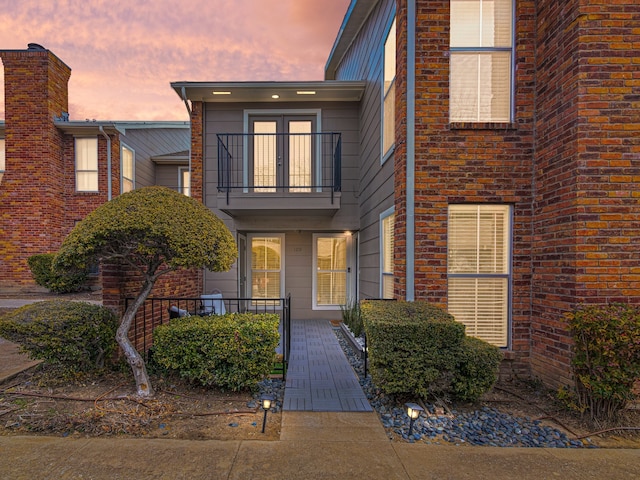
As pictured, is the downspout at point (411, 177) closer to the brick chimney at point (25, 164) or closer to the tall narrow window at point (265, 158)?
the tall narrow window at point (265, 158)

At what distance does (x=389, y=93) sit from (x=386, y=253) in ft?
8.64

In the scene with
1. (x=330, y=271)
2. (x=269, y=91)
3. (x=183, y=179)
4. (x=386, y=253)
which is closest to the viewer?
(x=386, y=253)

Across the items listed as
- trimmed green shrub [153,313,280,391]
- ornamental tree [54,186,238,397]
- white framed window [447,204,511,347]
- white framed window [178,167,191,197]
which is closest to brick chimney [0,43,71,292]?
white framed window [178,167,191,197]

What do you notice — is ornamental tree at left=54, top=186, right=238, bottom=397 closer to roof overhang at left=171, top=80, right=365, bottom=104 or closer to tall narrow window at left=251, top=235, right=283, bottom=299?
roof overhang at left=171, top=80, right=365, bottom=104

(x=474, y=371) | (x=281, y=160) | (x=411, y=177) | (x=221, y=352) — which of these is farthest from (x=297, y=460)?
(x=281, y=160)

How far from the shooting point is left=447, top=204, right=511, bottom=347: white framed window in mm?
4242

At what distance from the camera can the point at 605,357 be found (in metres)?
2.97

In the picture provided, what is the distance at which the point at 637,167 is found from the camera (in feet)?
11.4

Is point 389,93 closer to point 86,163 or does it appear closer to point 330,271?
point 330,271

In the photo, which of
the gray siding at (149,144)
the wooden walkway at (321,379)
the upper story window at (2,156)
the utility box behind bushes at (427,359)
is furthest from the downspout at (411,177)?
the upper story window at (2,156)

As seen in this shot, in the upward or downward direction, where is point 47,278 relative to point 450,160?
downward

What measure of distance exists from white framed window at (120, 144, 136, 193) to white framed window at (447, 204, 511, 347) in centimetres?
1160

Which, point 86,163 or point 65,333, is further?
point 86,163

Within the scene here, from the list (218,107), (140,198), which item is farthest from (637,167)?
Answer: (218,107)
